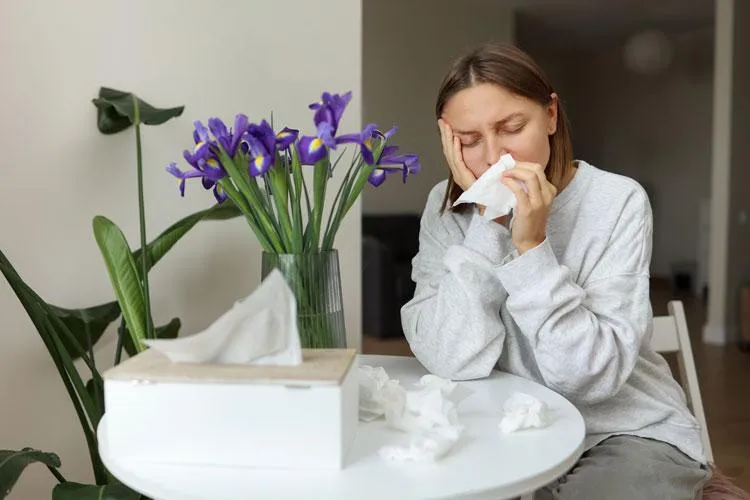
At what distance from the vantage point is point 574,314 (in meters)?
1.06

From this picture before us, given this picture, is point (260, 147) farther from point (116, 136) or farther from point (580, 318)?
point (116, 136)

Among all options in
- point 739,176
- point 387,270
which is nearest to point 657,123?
point 739,176

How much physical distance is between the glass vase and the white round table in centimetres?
15

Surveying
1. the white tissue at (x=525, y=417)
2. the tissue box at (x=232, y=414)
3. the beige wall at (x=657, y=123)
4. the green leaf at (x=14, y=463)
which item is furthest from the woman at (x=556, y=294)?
the beige wall at (x=657, y=123)

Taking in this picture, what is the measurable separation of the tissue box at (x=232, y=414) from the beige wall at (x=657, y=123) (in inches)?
262

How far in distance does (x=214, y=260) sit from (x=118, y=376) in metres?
0.88

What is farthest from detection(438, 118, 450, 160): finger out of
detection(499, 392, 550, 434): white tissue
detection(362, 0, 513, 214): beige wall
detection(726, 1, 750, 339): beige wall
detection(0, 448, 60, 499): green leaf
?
detection(726, 1, 750, 339): beige wall

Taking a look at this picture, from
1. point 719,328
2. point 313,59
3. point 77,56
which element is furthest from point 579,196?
point 719,328

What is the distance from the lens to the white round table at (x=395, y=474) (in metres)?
0.75

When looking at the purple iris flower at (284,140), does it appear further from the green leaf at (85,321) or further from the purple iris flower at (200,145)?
the green leaf at (85,321)

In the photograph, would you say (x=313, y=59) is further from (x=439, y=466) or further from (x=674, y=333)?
(x=439, y=466)

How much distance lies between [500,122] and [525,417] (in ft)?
1.55

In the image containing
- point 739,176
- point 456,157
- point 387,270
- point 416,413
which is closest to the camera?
point 416,413

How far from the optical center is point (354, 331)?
180 centimetres
